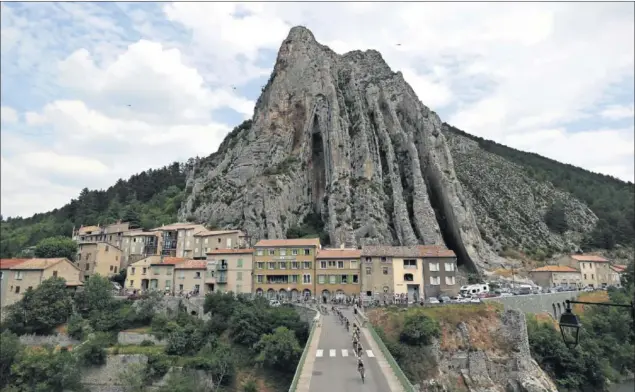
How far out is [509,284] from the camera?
71.3 meters

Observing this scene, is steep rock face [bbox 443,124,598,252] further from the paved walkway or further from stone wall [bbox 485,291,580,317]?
the paved walkway

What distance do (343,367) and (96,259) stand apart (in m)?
55.9

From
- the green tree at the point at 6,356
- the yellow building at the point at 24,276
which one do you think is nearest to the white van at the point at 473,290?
the green tree at the point at 6,356

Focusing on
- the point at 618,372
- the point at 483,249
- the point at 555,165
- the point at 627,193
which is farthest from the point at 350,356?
the point at 555,165

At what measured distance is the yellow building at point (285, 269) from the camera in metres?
64.4

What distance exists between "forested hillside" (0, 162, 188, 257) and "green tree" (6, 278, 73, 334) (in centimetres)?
4093

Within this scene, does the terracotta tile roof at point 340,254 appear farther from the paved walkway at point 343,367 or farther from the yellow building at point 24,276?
the yellow building at point 24,276

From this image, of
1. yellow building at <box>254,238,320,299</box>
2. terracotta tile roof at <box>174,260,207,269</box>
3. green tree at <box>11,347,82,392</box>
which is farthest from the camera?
terracotta tile roof at <box>174,260,207,269</box>

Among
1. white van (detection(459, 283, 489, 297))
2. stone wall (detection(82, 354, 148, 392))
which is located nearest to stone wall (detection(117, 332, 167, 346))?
stone wall (detection(82, 354, 148, 392))

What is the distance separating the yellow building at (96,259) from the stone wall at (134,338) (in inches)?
910

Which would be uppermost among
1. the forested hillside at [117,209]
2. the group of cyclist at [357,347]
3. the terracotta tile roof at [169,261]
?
the forested hillside at [117,209]

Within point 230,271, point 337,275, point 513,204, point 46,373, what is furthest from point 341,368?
point 513,204

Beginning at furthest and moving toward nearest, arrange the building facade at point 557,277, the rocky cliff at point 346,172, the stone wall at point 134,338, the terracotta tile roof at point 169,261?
the rocky cliff at point 346,172 → the building facade at point 557,277 → the terracotta tile roof at point 169,261 → the stone wall at point 134,338

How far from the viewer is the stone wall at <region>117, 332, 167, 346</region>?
50.4m
